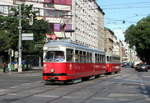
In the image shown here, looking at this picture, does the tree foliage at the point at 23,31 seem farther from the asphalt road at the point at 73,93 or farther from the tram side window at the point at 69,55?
the asphalt road at the point at 73,93

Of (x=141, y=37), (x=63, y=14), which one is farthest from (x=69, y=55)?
(x=141, y=37)

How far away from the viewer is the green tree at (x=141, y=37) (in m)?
101

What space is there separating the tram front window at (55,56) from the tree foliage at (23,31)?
27087mm

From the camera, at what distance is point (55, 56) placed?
23.6 meters

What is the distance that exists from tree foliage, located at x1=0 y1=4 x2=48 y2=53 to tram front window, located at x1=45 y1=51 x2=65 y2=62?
27.1 metres

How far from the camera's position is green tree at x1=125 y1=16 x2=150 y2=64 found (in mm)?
100562

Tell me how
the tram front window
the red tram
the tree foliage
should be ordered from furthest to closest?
1. the tree foliage
2. the tram front window
3. the red tram

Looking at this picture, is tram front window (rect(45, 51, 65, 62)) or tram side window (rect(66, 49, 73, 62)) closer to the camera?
tram front window (rect(45, 51, 65, 62))

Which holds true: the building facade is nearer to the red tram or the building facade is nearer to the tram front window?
the red tram

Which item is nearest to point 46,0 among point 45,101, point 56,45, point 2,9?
point 2,9

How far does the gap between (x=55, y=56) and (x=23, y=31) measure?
31.0m

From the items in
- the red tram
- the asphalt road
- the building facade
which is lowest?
the asphalt road

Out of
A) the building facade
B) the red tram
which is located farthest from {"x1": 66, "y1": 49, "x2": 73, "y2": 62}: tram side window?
the building facade

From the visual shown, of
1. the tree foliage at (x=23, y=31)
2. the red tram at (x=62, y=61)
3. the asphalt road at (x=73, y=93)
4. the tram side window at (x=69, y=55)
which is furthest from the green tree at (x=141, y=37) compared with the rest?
the asphalt road at (x=73, y=93)
